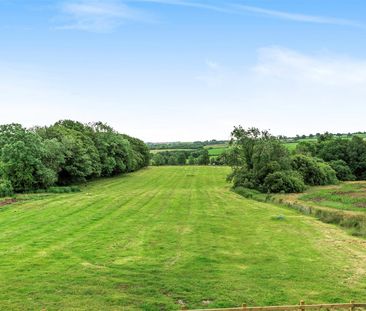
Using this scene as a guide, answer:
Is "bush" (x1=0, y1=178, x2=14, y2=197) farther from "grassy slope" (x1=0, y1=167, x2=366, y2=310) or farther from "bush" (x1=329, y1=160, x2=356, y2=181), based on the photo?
"bush" (x1=329, y1=160, x2=356, y2=181)

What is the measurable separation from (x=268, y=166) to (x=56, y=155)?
35.6m

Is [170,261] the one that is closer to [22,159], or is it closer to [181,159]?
[22,159]

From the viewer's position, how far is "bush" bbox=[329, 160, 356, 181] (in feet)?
263

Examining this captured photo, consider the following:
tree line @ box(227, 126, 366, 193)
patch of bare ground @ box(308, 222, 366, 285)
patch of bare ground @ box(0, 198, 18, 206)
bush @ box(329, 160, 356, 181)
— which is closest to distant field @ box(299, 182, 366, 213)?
tree line @ box(227, 126, 366, 193)

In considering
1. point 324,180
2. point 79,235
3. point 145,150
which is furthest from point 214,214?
point 145,150

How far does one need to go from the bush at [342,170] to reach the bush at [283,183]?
26593 millimetres

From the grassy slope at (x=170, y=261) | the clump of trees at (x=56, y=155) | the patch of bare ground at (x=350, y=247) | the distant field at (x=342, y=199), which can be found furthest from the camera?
the clump of trees at (x=56, y=155)

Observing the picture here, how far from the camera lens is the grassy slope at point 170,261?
47.7 feet

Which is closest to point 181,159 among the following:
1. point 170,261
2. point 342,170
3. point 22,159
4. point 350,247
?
Answer: point 342,170

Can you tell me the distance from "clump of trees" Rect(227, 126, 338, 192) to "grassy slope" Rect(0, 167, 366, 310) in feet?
75.8

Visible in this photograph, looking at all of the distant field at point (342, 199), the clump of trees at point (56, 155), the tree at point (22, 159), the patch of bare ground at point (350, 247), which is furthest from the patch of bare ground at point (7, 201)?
the distant field at point (342, 199)

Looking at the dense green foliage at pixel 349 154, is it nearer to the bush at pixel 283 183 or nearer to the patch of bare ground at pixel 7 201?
the bush at pixel 283 183

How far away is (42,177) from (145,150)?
7227 centimetres

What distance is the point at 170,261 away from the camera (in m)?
19.4
